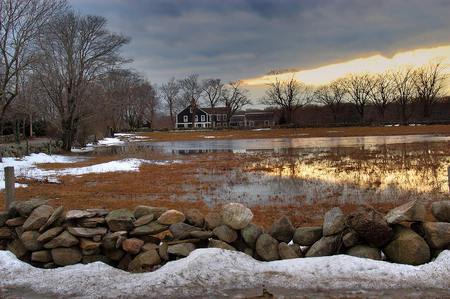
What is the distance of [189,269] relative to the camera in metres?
6.39

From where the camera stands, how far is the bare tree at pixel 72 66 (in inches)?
1789

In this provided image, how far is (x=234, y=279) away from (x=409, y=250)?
244 centimetres

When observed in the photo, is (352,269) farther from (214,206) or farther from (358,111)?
(358,111)

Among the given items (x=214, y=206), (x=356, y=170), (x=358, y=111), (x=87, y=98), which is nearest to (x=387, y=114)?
(x=358, y=111)

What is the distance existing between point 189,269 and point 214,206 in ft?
22.6

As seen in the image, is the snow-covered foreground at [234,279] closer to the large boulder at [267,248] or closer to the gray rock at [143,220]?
the large boulder at [267,248]

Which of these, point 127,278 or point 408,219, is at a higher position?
point 408,219

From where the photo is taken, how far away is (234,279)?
6.21 m

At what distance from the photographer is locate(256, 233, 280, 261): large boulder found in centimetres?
688

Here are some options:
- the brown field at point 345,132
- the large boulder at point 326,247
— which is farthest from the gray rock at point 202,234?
the brown field at point 345,132

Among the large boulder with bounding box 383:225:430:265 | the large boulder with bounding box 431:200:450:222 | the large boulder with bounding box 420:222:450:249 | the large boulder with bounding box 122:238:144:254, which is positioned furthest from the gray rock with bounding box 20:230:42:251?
the large boulder with bounding box 431:200:450:222

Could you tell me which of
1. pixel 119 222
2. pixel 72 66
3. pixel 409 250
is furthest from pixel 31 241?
pixel 72 66

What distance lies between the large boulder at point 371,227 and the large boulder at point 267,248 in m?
1.15

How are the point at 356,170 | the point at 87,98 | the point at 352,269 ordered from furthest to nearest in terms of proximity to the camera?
1. the point at 87,98
2. the point at 356,170
3. the point at 352,269
